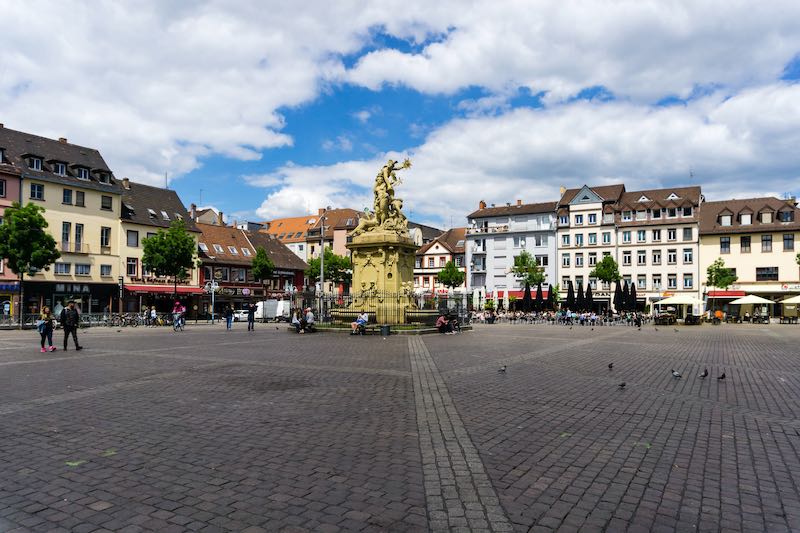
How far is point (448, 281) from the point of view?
7525cm

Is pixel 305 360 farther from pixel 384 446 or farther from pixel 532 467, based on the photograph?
pixel 532 467

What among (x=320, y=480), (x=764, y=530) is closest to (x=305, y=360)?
(x=320, y=480)

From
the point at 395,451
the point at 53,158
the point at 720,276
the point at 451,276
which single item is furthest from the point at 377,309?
the point at 451,276

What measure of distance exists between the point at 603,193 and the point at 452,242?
23825 mm

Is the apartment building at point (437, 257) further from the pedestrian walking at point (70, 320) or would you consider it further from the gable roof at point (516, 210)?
the pedestrian walking at point (70, 320)

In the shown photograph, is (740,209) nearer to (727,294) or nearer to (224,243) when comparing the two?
(727,294)

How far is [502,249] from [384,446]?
72.0m

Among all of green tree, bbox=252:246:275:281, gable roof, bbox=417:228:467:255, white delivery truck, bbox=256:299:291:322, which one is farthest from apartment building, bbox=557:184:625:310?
green tree, bbox=252:246:275:281

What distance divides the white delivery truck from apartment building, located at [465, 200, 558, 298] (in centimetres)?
3367

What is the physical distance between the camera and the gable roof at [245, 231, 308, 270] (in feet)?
233

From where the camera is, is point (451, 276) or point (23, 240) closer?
point (23, 240)

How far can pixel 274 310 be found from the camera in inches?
2061

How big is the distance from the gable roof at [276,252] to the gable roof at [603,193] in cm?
3591

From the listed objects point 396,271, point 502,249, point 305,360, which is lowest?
point 305,360
